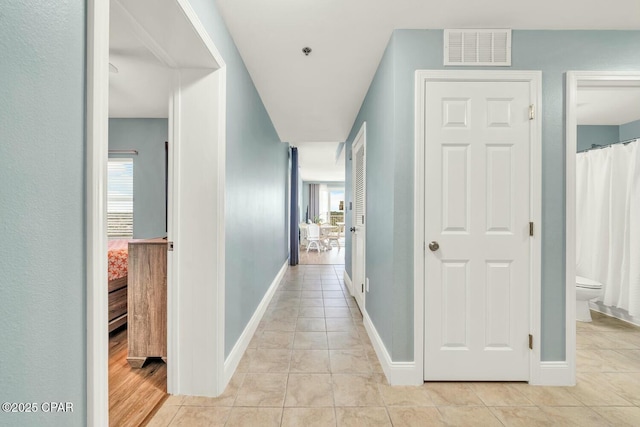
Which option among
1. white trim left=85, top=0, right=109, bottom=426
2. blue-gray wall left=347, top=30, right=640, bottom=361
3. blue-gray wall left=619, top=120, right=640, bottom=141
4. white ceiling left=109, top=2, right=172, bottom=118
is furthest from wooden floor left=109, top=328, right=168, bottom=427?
blue-gray wall left=619, top=120, right=640, bottom=141

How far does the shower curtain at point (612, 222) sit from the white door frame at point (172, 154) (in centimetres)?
399

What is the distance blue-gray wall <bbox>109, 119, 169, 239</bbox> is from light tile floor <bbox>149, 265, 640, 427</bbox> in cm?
273

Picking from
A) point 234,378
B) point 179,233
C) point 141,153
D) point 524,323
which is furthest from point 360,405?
point 141,153

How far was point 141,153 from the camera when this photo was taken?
405 cm

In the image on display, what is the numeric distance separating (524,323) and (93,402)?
230 centimetres

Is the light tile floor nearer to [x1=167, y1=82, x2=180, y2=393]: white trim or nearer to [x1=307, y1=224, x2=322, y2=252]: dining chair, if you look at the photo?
[x1=167, y1=82, x2=180, y2=393]: white trim

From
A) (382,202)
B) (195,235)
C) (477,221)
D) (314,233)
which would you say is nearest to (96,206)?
(195,235)

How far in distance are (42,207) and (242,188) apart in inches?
64.1

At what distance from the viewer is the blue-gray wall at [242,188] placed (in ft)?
6.21

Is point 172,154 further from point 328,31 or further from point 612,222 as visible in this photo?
point 612,222

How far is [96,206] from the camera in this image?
2.56ft

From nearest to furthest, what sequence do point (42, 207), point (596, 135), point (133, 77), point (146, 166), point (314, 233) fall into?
1. point (42, 207)
2. point (133, 77)
3. point (596, 135)
4. point (146, 166)
5. point (314, 233)

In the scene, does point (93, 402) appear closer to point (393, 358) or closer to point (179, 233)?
point (179, 233)

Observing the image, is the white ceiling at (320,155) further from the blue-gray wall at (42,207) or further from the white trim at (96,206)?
the blue-gray wall at (42,207)
